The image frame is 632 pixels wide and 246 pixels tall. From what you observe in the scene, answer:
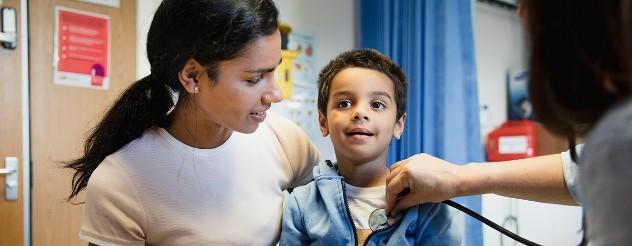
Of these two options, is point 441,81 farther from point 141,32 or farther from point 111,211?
point 111,211

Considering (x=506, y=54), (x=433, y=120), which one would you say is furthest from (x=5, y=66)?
(x=506, y=54)

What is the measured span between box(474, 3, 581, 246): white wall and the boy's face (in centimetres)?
173

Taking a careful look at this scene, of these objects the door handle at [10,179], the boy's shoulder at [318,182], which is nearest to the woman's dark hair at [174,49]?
the boy's shoulder at [318,182]

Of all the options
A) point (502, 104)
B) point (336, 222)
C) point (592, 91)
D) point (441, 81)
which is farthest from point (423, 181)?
point (502, 104)

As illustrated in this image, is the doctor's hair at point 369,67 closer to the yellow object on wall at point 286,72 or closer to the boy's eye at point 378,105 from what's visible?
the boy's eye at point 378,105

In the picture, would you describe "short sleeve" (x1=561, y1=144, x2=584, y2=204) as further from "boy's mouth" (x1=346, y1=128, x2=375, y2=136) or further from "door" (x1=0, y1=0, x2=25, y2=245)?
"door" (x1=0, y1=0, x2=25, y2=245)

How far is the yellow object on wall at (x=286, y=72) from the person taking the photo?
7.73 feet

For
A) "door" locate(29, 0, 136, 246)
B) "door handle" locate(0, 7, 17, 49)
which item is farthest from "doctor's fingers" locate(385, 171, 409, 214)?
"door handle" locate(0, 7, 17, 49)

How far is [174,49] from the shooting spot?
3.02ft

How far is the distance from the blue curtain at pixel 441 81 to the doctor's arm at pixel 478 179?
46.0 inches

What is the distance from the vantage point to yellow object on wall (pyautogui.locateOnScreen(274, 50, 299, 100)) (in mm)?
2357

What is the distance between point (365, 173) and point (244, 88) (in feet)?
1.26

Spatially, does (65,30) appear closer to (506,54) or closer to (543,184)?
Answer: (543,184)

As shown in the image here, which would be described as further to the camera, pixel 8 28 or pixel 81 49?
pixel 81 49
